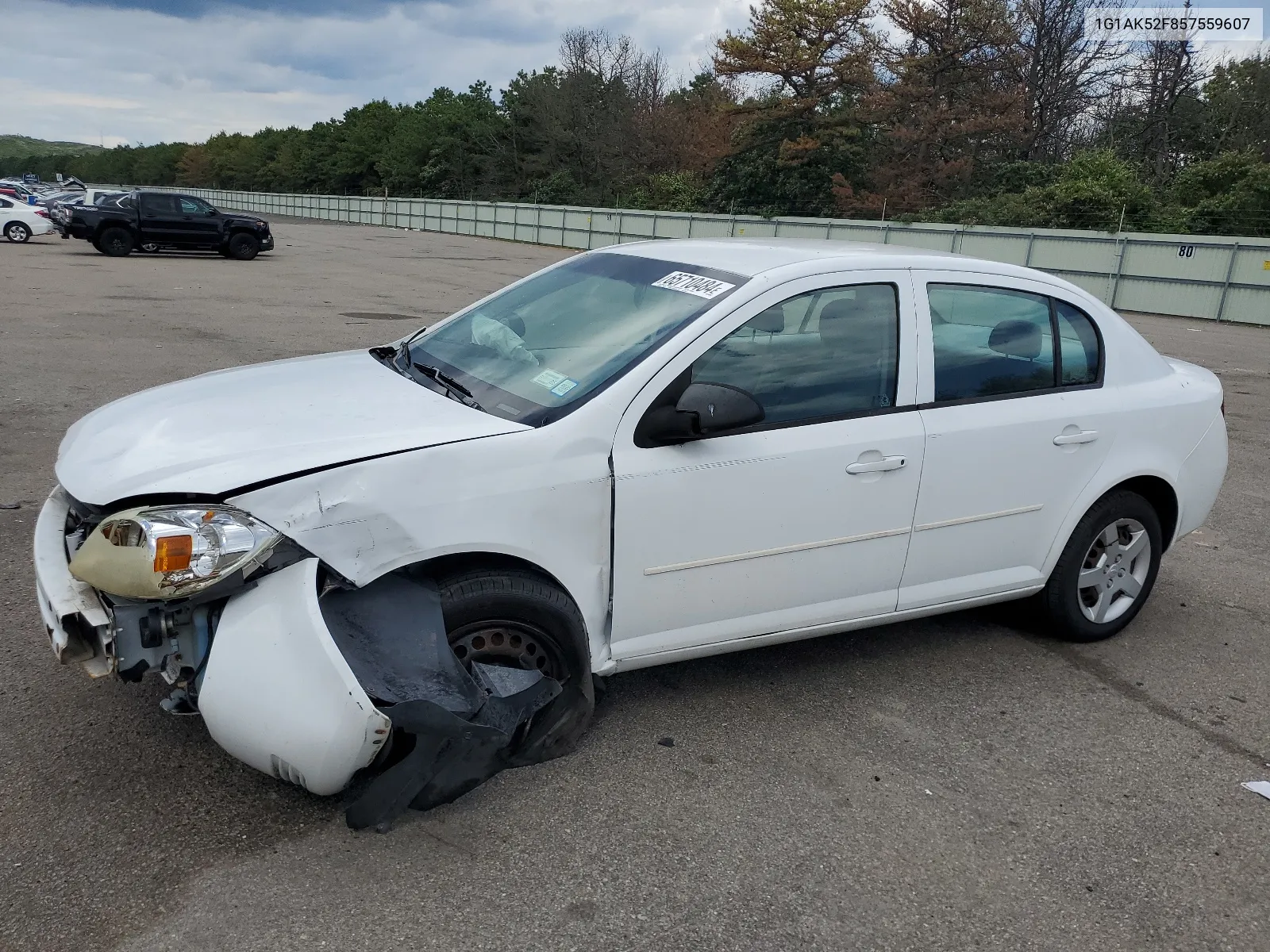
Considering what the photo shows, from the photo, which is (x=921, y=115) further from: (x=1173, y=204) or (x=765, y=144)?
(x=1173, y=204)

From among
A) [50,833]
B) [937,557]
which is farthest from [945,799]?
[50,833]

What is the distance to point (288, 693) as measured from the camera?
2.65 meters

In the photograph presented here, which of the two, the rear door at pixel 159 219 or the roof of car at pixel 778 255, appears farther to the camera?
the rear door at pixel 159 219

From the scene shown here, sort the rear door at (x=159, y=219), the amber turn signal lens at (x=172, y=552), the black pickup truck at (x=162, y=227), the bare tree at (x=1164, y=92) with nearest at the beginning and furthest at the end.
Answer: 1. the amber turn signal lens at (x=172, y=552)
2. the black pickup truck at (x=162, y=227)
3. the rear door at (x=159, y=219)
4. the bare tree at (x=1164, y=92)

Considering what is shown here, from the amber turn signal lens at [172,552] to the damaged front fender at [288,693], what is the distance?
7.3 inches

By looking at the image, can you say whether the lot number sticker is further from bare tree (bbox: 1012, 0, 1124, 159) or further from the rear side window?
bare tree (bbox: 1012, 0, 1124, 159)

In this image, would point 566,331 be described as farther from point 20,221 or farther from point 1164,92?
point 1164,92

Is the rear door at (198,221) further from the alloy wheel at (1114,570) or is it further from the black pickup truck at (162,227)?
the alloy wheel at (1114,570)

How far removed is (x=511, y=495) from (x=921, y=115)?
39516 mm

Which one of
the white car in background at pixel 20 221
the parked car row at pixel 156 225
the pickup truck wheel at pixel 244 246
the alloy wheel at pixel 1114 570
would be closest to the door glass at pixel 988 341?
the alloy wheel at pixel 1114 570

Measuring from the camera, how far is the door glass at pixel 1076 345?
4.24 meters

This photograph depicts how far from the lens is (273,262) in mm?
26312

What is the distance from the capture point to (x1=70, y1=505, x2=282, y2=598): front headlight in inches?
105

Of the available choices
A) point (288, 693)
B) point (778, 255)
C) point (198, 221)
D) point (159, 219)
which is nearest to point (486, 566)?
point (288, 693)
